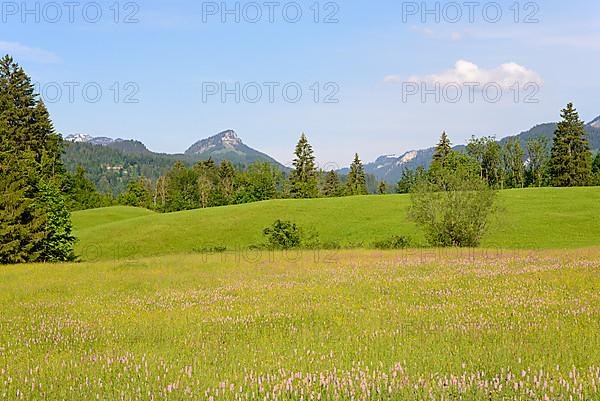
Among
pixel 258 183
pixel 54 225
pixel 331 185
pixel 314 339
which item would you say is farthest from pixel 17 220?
pixel 331 185

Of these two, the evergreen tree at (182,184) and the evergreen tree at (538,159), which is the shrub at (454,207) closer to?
the evergreen tree at (538,159)

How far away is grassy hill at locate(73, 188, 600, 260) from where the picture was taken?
2364 inches

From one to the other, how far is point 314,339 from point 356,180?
451 feet

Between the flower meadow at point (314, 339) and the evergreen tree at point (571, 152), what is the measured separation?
9569cm

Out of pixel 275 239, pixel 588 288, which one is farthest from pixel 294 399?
pixel 275 239

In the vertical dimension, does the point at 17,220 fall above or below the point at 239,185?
below

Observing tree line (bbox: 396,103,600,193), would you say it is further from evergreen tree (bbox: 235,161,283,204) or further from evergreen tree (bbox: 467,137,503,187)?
evergreen tree (bbox: 235,161,283,204)

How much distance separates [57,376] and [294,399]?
3551 mm

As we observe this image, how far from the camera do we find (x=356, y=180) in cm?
14600

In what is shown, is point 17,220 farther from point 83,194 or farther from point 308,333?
point 83,194

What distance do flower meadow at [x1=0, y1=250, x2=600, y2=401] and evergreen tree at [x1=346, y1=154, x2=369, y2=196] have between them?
398ft

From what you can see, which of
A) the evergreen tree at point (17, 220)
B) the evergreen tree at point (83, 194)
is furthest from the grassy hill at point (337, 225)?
the evergreen tree at point (83, 194)

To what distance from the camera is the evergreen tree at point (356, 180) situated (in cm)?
A: 14125

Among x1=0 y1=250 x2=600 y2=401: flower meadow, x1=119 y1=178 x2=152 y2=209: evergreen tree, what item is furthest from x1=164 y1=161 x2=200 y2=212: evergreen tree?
x1=0 y1=250 x2=600 y2=401: flower meadow
